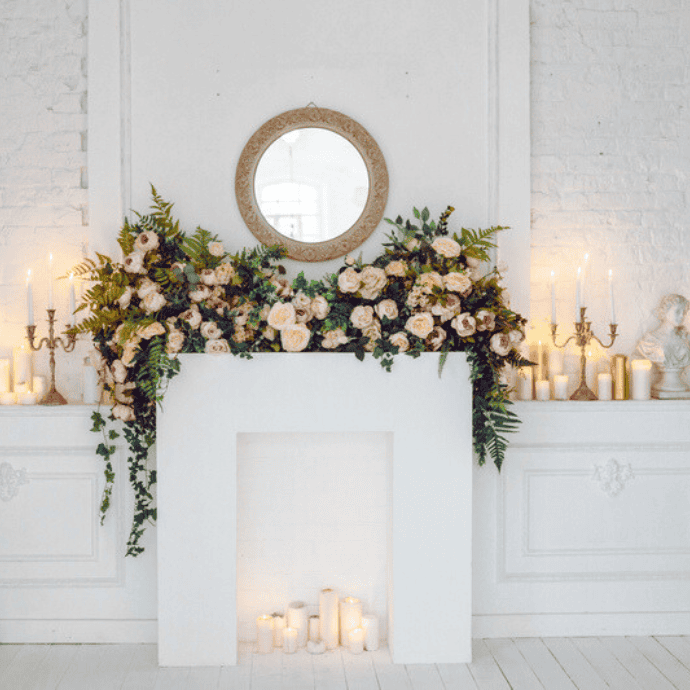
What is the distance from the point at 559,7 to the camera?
3137 mm

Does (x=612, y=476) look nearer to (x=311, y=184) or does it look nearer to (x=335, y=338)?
(x=335, y=338)

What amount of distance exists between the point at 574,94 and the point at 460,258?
93 cm

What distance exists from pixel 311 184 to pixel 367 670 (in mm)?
1893

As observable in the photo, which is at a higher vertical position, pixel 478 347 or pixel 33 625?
pixel 478 347

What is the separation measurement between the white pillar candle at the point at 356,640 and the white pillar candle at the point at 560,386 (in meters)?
1.23

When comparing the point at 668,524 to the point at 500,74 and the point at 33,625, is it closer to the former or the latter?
the point at 500,74

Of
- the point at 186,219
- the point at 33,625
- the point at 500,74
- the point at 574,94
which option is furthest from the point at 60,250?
the point at 574,94

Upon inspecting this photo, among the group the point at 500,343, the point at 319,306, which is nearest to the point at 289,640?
the point at 319,306

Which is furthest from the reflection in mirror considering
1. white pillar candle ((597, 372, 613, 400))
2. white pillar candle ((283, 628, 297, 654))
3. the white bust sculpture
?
white pillar candle ((283, 628, 297, 654))

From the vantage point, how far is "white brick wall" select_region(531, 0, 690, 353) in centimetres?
314

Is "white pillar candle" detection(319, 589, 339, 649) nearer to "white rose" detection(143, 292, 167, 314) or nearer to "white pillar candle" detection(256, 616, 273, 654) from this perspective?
"white pillar candle" detection(256, 616, 273, 654)

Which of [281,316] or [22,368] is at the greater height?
[281,316]

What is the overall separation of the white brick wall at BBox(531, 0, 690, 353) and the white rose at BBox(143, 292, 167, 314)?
5.07ft

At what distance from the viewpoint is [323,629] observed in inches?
114
